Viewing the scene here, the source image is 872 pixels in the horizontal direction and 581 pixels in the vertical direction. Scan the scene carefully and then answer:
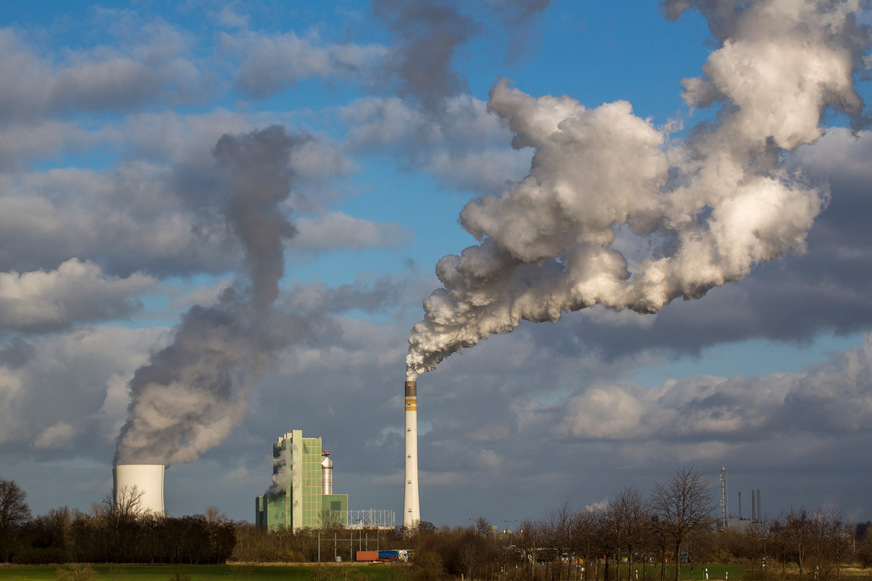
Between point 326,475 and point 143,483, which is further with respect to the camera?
point 326,475

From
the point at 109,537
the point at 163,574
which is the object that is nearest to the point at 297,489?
the point at 109,537

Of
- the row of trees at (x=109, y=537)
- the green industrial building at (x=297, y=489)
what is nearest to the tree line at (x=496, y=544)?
Answer: the row of trees at (x=109, y=537)

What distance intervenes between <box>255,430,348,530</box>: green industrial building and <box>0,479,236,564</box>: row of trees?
181 ft

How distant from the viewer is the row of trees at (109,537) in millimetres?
90250

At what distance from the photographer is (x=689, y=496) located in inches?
2263

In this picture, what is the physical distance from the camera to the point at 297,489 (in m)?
156

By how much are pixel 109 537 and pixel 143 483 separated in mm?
5828

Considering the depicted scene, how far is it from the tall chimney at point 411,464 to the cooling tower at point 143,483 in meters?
26.5

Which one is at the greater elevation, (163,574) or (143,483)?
(143,483)

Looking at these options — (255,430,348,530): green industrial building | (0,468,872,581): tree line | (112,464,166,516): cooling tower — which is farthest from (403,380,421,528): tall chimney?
(255,430,348,530): green industrial building

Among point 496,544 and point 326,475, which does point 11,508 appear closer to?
point 496,544

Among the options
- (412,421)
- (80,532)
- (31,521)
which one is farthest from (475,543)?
(31,521)

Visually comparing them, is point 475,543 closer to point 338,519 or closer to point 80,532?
point 80,532

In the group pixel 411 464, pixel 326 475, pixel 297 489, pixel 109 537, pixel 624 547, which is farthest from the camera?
pixel 326 475
